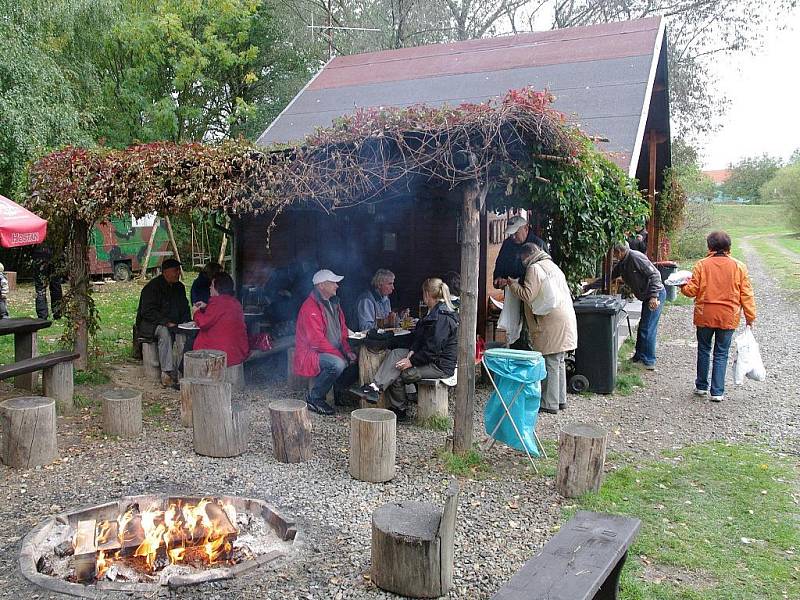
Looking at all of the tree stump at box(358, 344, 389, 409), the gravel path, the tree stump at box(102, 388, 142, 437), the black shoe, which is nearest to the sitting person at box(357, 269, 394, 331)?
the tree stump at box(358, 344, 389, 409)

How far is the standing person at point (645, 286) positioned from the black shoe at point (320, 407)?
4614mm

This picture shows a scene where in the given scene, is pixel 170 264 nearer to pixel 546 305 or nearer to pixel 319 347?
pixel 319 347

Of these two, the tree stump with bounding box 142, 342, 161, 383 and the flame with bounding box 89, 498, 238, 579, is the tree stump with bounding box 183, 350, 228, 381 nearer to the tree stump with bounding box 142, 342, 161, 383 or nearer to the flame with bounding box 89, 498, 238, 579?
the tree stump with bounding box 142, 342, 161, 383

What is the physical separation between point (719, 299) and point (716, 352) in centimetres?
65

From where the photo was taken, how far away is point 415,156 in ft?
18.7

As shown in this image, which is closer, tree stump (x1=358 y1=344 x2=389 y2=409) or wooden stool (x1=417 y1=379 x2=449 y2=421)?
wooden stool (x1=417 y1=379 x2=449 y2=421)

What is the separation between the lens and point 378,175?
5.96m

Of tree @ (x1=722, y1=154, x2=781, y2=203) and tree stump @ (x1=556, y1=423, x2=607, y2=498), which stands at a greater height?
tree @ (x1=722, y1=154, x2=781, y2=203)

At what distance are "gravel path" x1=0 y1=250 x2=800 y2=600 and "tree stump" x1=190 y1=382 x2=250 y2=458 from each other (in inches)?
4.9

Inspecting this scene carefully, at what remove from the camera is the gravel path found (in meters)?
3.97

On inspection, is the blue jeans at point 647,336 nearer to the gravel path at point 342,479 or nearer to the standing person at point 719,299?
the gravel path at point 342,479

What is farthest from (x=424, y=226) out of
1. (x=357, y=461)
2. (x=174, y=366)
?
A: (x=357, y=461)

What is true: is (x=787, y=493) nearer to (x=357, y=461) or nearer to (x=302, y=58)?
→ (x=357, y=461)

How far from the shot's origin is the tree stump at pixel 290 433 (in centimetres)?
568
